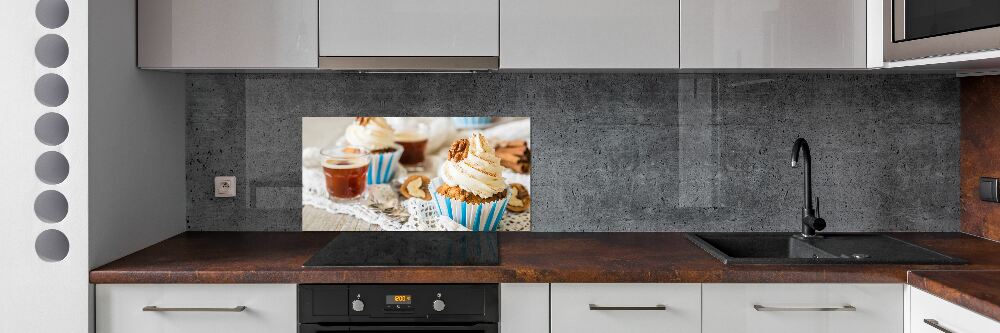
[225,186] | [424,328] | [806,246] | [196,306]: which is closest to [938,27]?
[806,246]

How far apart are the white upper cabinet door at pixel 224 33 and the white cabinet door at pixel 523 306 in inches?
36.1

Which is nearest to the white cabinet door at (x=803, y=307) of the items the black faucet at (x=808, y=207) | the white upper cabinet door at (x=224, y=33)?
the black faucet at (x=808, y=207)

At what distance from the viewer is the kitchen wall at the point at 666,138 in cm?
242

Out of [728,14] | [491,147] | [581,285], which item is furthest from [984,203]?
[491,147]

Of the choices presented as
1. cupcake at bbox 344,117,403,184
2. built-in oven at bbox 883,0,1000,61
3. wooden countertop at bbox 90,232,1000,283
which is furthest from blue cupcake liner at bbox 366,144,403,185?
built-in oven at bbox 883,0,1000,61

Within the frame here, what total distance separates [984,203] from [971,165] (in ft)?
0.45

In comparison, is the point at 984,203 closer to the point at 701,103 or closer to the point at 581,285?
the point at 701,103

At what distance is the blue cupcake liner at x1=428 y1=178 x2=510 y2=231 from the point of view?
242 centimetres

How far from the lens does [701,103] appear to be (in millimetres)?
2432

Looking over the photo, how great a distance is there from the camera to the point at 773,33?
2.08 meters

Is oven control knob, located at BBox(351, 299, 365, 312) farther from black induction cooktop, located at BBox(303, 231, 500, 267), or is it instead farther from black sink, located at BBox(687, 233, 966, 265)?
black sink, located at BBox(687, 233, 966, 265)

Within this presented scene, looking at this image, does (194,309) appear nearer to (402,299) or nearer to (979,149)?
(402,299)
